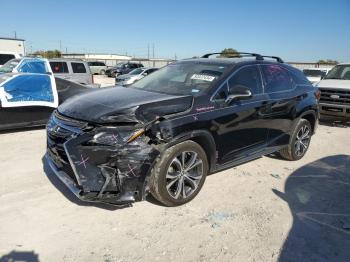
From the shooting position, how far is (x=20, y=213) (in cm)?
395

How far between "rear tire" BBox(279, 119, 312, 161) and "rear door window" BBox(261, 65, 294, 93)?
2.54 feet

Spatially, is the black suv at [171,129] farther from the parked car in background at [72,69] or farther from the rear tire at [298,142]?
the parked car in background at [72,69]

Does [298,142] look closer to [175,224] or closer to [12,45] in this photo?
[175,224]

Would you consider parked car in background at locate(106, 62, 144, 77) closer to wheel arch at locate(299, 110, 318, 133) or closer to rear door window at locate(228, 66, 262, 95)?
wheel arch at locate(299, 110, 318, 133)

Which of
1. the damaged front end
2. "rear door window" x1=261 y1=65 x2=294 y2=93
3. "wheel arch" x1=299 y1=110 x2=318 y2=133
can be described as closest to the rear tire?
"wheel arch" x1=299 y1=110 x2=318 y2=133

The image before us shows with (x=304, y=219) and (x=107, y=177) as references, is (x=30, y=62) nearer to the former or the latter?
(x=107, y=177)

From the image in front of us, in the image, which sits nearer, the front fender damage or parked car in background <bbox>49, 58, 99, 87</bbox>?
the front fender damage

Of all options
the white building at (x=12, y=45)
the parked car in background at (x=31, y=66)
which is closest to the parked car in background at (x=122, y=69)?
the white building at (x=12, y=45)

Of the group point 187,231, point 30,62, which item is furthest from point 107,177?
point 30,62

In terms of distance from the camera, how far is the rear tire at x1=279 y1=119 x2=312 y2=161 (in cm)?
610

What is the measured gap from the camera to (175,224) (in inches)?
151

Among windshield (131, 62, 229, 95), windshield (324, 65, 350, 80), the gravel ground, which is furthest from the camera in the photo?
windshield (324, 65, 350, 80)

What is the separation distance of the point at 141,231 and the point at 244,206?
1439 mm

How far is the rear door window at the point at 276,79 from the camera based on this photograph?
545cm
